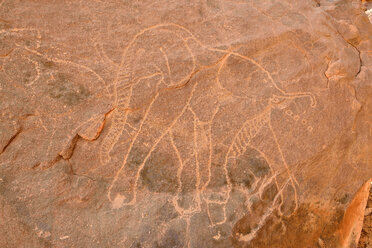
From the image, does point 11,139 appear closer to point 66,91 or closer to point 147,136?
point 66,91

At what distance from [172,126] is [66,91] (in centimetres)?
69

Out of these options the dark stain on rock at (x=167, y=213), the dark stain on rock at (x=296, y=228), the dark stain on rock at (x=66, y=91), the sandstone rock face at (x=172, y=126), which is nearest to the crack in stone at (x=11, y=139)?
the sandstone rock face at (x=172, y=126)

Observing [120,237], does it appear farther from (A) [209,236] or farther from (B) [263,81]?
(B) [263,81]

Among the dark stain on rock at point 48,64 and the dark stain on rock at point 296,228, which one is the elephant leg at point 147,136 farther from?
the dark stain on rock at point 296,228

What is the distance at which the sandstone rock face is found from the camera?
5.64 feet

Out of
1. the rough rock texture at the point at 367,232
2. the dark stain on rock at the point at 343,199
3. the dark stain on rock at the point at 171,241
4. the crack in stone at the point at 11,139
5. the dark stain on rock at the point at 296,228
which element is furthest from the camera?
the rough rock texture at the point at 367,232

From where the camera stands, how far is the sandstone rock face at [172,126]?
5.64 ft

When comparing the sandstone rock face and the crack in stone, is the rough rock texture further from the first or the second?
the crack in stone

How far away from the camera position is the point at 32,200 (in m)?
1.69

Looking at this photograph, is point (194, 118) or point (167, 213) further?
point (194, 118)

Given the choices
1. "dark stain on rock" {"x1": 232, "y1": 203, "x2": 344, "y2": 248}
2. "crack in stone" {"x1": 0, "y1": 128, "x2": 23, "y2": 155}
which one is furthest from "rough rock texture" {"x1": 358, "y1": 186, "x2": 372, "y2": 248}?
"crack in stone" {"x1": 0, "y1": 128, "x2": 23, "y2": 155}

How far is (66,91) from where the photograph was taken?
178 cm

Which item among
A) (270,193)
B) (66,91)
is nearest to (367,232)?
(270,193)

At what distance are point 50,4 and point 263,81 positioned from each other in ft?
4.86
